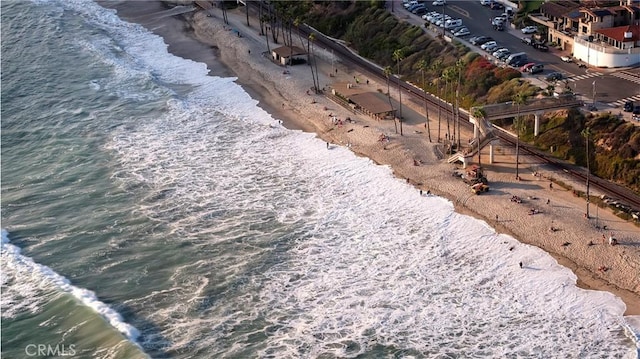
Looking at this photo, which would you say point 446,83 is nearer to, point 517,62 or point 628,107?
point 517,62

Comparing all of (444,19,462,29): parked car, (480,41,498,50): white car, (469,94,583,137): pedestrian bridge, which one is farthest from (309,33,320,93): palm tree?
(469,94,583,137): pedestrian bridge

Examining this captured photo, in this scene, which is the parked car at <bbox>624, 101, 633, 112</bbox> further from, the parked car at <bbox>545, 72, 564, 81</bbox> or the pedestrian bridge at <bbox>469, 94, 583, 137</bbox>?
the parked car at <bbox>545, 72, 564, 81</bbox>

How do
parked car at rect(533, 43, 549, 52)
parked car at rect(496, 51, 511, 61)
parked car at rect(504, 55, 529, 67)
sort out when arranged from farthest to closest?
1. parked car at rect(533, 43, 549, 52)
2. parked car at rect(496, 51, 511, 61)
3. parked car at rect(504, 55, 529, 67)

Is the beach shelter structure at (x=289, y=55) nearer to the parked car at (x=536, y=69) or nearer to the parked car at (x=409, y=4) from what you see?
the parked car at (x=409, y=4)

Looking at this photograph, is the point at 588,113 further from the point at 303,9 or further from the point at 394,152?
the point at 303,9

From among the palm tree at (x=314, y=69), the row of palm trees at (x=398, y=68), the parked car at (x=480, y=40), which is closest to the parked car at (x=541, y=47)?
the parked car at (x=480, y=40)

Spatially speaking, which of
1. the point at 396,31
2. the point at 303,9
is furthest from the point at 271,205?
the point at 303,9
